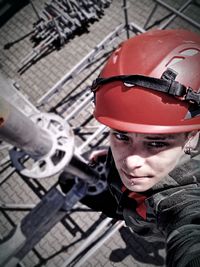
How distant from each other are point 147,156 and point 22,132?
1.55m

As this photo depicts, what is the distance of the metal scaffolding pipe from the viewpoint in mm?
2906

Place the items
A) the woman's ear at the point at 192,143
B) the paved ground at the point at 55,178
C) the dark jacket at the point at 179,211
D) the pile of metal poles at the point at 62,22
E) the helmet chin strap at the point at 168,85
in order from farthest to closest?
1. the pile of metal poles at the point at 62,22
2. the paved ground at the point at 55,178
3. the woman's ear at the point at 192,143
4. the helmet chin strap at the point at 168,85
5. the dark jacket at the point at 179,211

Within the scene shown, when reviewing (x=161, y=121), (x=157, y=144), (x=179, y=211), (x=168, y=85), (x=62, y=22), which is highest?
(x=62, y=22)

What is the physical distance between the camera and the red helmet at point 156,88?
275 centimetres

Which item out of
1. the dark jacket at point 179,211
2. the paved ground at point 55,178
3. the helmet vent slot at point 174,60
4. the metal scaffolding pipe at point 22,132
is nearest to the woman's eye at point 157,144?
the dark jacket at point 179,211

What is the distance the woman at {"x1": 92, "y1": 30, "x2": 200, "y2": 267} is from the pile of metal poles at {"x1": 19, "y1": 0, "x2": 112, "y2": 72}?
8.64 m

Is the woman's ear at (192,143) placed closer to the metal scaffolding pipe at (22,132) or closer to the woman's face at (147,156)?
the woman's face at (147,156)

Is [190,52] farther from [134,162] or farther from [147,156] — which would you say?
[134,162]

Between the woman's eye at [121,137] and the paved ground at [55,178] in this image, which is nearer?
the woman's eye at [121,137]

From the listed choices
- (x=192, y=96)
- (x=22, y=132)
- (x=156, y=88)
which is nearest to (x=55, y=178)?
(x=22, y=132)

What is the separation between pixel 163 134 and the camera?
2.81 meters

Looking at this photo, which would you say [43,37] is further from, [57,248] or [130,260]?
[130,260]

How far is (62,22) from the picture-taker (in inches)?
443

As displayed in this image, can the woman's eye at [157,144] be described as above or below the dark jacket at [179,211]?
above
